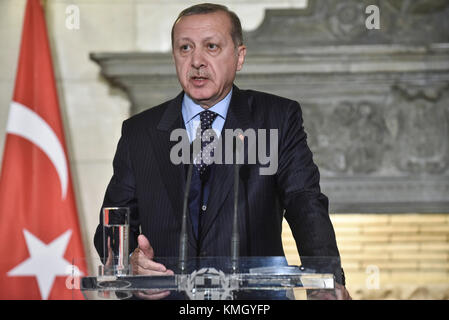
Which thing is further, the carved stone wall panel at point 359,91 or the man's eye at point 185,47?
the carved stone wall panel at point 359,91

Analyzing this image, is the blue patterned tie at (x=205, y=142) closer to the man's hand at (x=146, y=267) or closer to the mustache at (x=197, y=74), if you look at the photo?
the mustache at (x=197, y=74)

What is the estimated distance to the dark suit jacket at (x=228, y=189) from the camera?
2.32m

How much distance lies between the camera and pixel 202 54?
2.46 meters

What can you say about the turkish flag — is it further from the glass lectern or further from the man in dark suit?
the glass lectern

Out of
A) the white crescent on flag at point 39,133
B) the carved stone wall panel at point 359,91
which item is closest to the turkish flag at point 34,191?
the white crescent on flag at point 39,133

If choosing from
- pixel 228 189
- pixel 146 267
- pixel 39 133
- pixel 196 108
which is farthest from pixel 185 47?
pixel 39 133

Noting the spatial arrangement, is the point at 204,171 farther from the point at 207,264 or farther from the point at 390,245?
the point at 390,245

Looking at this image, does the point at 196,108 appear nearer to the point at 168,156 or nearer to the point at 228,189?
the point at 168,156

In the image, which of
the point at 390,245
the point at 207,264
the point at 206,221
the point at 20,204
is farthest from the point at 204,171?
the point at 390,245

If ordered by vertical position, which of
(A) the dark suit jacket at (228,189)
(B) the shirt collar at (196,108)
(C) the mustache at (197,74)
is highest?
(C) the mustache at (197,74)

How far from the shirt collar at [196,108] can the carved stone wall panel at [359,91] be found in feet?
8.61

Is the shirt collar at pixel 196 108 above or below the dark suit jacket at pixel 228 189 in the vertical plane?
above

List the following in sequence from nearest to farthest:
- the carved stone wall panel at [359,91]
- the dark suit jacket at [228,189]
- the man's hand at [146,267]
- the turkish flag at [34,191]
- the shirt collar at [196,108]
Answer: the man's hand at [146,267] < the dark suit jacket at [228,189] < the shirt collar at [196,108] < the turkish flag at [34,191] < the carved stone wall panel at [359,91]

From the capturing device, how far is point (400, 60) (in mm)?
5145
